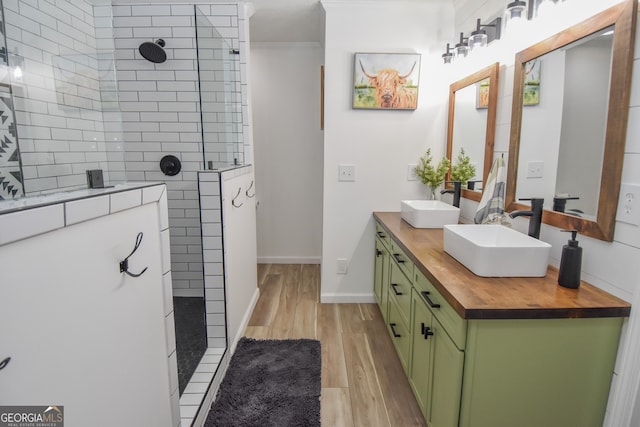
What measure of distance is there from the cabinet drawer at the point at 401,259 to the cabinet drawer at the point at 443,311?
13 centimetres

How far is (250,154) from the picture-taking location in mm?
2840

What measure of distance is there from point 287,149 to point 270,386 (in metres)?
2.68

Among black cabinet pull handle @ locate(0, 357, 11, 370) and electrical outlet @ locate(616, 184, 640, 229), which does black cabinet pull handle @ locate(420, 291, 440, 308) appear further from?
black cabinet pull handle @ locate(0, 357, 11, 370)

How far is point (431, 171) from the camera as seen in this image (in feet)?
9.04

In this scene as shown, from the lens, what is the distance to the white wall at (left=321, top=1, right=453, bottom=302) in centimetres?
269

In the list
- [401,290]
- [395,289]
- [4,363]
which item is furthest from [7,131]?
[395,289]

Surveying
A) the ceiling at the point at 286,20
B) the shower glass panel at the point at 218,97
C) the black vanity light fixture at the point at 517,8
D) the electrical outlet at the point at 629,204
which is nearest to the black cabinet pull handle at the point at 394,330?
the electrical outlet at the point at 629,204

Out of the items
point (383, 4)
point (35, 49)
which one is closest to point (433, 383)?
point (35, 49)

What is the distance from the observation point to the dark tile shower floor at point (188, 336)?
6.26 feet

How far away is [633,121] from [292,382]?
1963mm

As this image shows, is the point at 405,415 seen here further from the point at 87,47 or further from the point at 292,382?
the point at 87,47

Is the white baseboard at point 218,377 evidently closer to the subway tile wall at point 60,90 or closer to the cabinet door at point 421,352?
the cabinet door at point 421,352

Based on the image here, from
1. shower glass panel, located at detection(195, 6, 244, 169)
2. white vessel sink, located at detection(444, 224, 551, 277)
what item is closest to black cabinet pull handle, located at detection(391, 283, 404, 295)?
white vessel sink, located at detection(444, 224, 551, 277)

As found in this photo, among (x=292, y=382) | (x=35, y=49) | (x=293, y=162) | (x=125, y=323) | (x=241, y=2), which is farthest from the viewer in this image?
(x=293, y=162)
